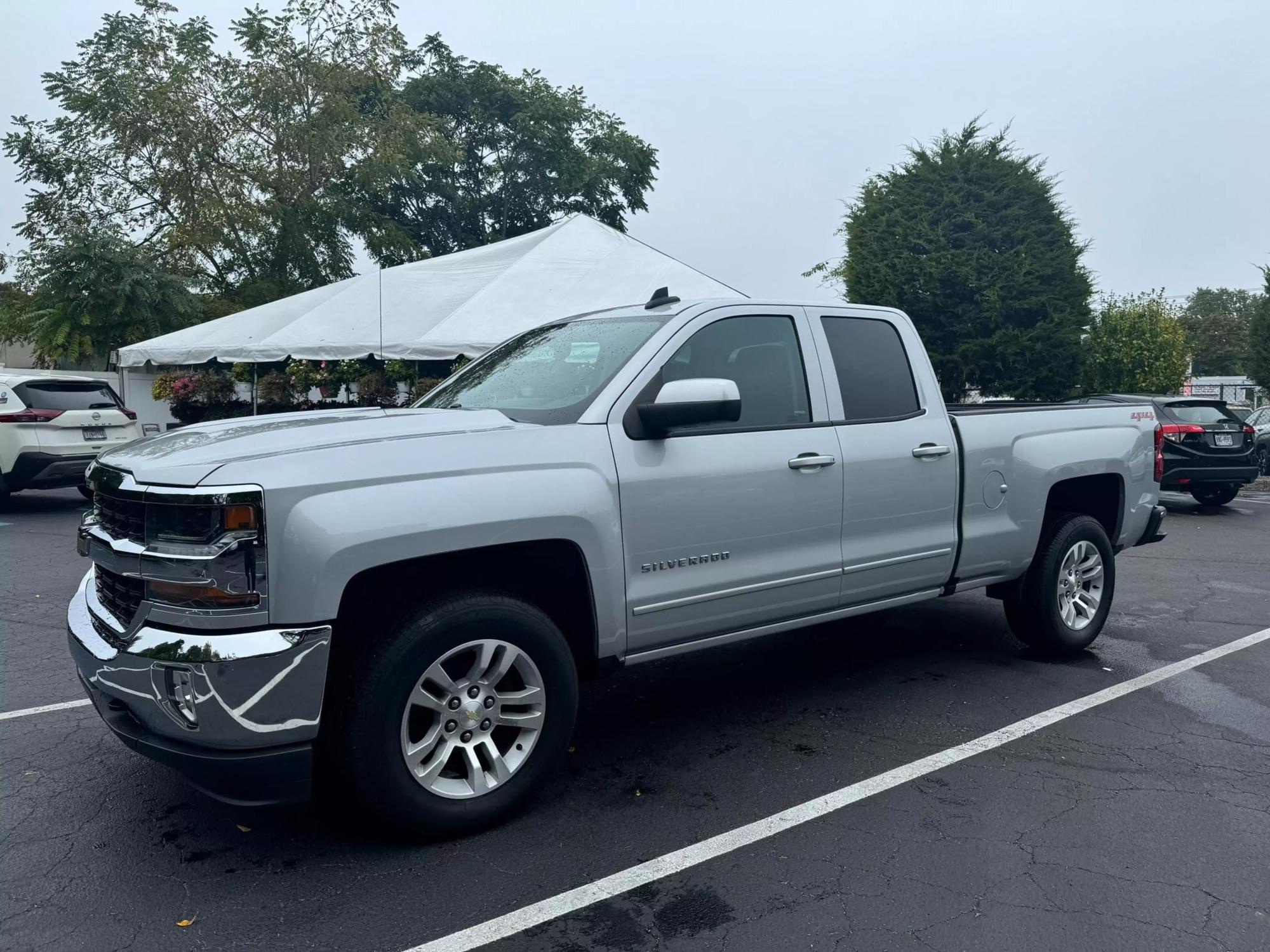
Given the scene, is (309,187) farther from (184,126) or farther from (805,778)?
(805,778)

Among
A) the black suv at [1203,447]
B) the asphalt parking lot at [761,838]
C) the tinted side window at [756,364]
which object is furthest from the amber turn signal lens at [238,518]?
the black suv at [1203,447]

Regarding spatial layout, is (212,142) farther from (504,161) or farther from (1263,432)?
(1263,432)

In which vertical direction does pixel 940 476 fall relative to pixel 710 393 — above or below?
below

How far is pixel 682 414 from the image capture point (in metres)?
3.76

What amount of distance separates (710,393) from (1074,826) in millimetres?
2053

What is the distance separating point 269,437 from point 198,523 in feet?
1.66

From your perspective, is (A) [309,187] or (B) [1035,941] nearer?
(B) [1035,941]

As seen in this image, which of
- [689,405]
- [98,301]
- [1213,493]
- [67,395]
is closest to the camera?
[689,405]

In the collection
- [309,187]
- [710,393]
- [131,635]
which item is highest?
[309,187]

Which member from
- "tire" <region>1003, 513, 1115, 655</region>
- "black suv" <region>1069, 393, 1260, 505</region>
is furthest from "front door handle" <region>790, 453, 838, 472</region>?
"black suv" <region>1069, 393, 1260, 505</region>

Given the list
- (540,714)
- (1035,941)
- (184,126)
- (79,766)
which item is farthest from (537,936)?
(184,126)

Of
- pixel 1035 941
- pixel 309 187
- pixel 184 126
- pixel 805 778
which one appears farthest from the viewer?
pixel 309 187

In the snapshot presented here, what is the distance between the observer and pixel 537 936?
2.88 meters

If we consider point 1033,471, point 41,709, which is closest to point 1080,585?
point 1033,471
